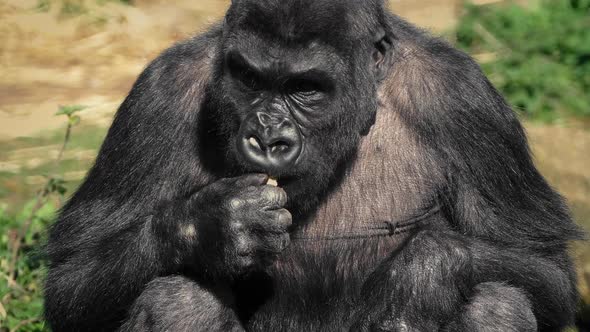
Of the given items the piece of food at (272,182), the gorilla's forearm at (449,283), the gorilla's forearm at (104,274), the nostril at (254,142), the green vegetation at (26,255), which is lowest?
the green vegetation at (26,255)

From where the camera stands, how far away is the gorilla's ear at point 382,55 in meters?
6.02

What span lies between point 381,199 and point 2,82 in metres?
6.05

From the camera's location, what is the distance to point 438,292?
18.9ft

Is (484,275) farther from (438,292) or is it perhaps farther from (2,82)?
(2,82)

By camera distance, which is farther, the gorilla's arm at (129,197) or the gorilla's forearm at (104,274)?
the gorilla's arm at (129,197)

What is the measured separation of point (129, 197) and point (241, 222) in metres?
0.94

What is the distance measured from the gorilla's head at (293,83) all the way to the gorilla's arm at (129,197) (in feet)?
1.45

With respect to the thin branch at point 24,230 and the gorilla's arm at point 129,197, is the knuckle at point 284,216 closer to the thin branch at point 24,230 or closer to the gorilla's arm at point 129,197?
the gorilla's arm at point 129,197

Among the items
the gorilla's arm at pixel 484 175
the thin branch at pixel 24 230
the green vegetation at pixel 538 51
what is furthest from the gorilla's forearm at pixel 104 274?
the green vegetation at pixel 538 51

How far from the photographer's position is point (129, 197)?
621cm

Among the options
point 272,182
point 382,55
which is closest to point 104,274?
point 272,182

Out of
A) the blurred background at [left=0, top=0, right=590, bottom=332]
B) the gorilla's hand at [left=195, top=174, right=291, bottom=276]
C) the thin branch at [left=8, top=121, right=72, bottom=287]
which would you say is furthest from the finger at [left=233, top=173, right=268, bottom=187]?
the thin branch at [left=8, top=121, right=72, bottom=287]

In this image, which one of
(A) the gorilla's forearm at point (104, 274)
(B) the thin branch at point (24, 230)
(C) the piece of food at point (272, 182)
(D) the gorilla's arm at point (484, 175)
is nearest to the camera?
(C) the piece of food at point (272, 182)

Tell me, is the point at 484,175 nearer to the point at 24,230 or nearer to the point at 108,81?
the point at 24,230
